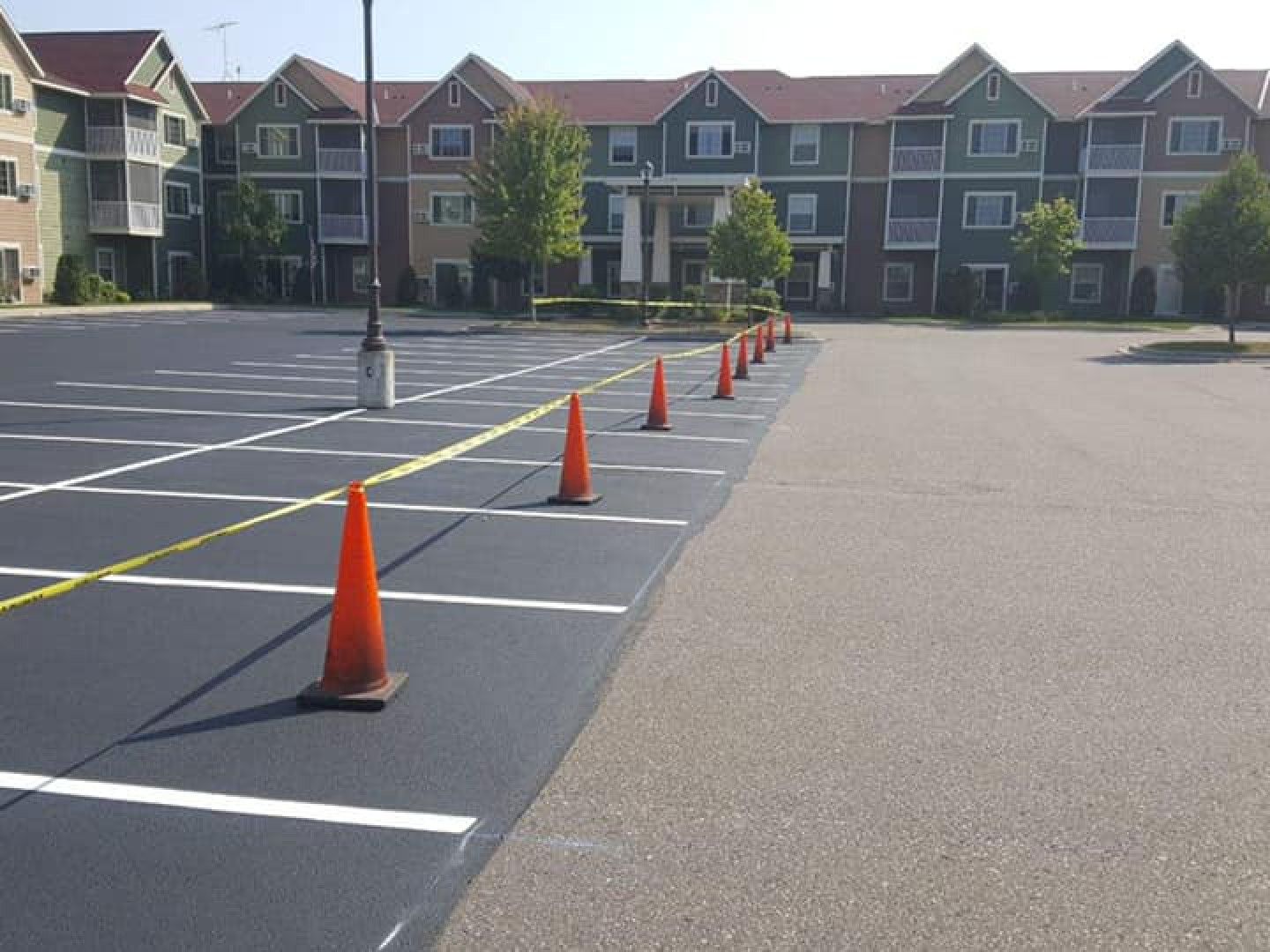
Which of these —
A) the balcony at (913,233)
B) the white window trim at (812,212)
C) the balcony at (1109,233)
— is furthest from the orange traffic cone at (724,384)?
the balcony at (1109,233)

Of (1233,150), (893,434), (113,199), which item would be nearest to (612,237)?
(113,199)

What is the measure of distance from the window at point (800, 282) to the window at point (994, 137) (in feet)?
28.7

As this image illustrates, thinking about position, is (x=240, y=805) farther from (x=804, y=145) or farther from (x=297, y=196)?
(x=297, y=196)

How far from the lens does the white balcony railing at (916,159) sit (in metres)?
52.3

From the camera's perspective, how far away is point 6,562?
24.6 feet

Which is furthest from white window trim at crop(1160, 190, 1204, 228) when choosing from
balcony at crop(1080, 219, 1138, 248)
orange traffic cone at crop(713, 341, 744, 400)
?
orange traffic cone at crop(713, 341, 744, 400)

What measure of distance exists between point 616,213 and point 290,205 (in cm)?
1569

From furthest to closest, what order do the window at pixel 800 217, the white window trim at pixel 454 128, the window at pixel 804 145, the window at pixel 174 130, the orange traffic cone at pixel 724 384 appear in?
the white window trim at pixel 454 128 < the window at pixel 800 217 < the window at pixel 804 145 < the window at pixel 174 130 < the orange traffic cone at pixel 724 384

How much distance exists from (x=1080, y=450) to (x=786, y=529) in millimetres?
6070

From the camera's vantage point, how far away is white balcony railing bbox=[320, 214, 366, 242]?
55406mm

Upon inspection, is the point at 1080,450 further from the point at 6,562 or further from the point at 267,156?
the point at 267,156

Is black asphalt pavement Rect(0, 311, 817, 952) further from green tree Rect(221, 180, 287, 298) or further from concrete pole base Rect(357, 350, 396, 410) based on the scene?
green tree Rect(221, 180, 287, 298)

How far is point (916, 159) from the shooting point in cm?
5253

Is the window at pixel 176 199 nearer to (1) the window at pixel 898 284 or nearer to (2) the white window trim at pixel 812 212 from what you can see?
(2) the white window trim at pixel 812 212
